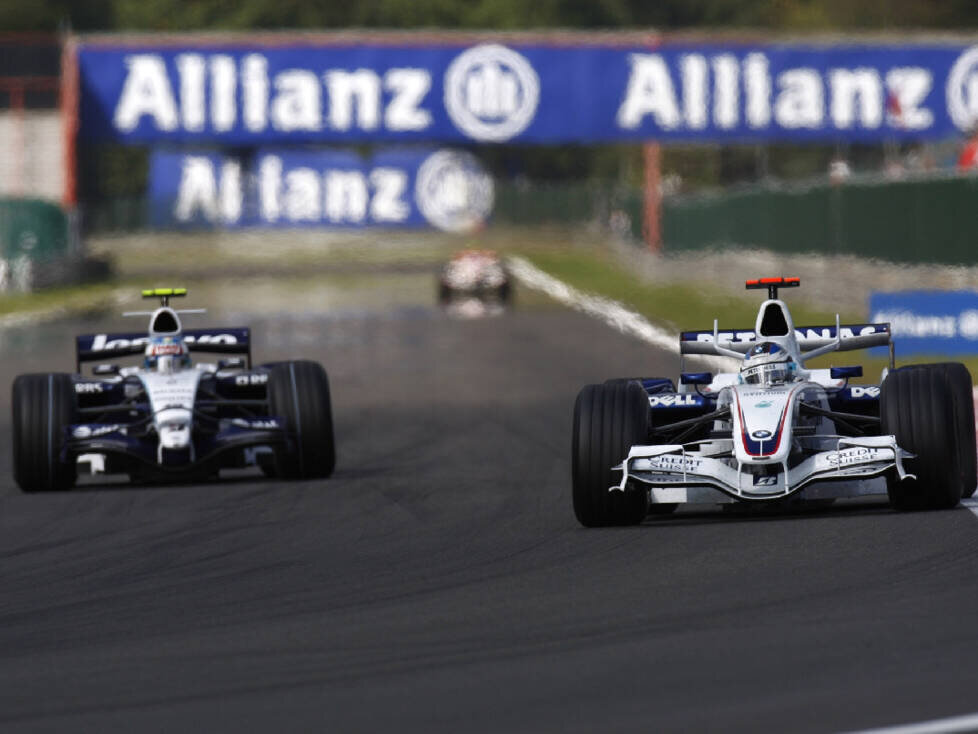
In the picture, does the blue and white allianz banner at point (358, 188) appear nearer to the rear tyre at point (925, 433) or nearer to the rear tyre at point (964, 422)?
the rear tyre at point (964, 422)

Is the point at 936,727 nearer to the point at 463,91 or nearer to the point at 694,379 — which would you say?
the point at 694,379

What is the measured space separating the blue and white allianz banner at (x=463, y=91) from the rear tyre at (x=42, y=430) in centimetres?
4422

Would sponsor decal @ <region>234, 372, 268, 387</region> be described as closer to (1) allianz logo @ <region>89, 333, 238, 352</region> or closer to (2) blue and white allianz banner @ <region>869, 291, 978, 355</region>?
(1) allianz logo @ <region>89, 333, 238, 352</region>

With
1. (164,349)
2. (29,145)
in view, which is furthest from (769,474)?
(29,145)

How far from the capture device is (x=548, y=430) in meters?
18.4

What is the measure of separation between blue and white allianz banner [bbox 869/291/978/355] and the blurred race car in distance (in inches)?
934

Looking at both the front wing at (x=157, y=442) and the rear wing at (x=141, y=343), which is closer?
the front wing at (x=157, y=442)

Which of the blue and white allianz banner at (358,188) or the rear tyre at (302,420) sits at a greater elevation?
the blue and white allianz banner at (358,188)

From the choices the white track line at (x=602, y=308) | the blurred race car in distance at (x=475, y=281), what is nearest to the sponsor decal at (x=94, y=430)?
the white track line at (x=602, y=308)

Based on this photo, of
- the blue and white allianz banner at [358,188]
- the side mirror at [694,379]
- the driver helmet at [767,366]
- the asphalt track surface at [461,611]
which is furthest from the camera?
the blue and white allianz banner at [358,188]

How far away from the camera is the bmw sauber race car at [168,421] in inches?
558

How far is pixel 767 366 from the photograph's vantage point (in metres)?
11.5

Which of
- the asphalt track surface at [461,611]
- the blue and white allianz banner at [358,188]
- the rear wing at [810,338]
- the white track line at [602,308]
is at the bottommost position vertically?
the asphalt track surface at [461,611]

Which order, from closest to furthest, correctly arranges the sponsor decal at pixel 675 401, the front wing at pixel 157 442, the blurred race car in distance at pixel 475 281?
the sponsor decal at pixel 675 401, the front wing at pixel 157 442, the blurred race car in distance at pixel 475 281
